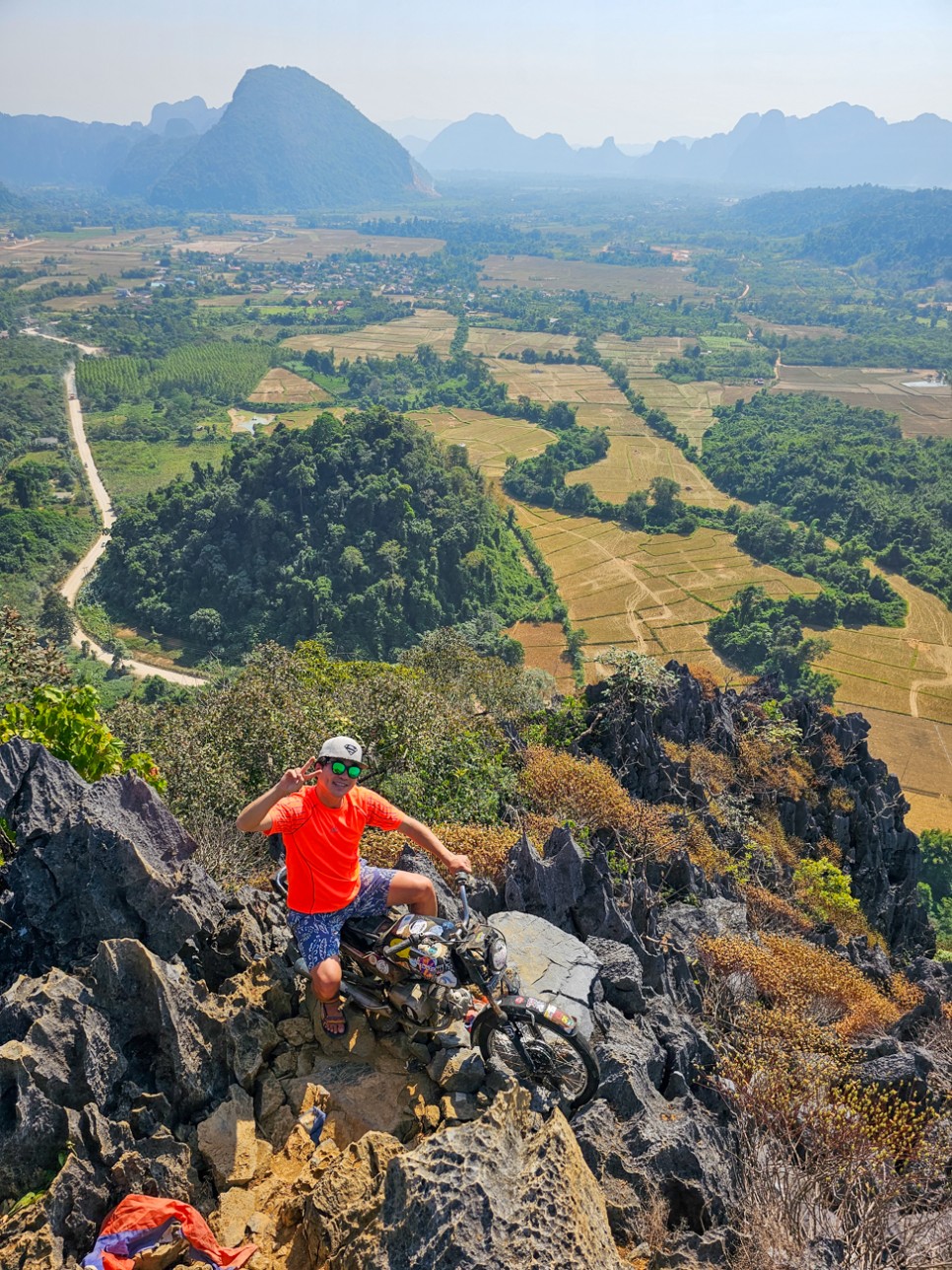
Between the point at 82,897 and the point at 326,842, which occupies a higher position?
the point at 326,842

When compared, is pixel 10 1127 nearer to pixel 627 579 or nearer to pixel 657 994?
pixel 657 994

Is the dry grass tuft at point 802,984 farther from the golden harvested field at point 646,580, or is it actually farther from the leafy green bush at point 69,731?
the golden harvested field at point 646,580

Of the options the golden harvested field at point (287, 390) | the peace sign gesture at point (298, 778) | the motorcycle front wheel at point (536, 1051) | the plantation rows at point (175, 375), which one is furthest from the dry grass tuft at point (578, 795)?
the plantation rows at point (175, 375)

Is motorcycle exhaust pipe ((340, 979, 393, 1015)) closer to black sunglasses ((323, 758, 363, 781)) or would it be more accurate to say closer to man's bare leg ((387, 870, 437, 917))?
man's bare leg ((387, 870, 437, 917))

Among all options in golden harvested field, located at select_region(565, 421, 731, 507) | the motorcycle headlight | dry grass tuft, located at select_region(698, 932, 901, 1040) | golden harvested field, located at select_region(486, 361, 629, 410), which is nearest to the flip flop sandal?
the motorcycle headlight

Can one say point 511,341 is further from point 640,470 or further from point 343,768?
point 343,768

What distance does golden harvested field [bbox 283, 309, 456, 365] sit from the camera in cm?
15288

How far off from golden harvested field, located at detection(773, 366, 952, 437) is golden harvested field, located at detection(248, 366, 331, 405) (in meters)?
79.8

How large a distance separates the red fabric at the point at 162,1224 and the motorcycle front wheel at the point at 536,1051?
250cm

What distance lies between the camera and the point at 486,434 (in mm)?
109375

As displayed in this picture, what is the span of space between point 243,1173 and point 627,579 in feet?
219

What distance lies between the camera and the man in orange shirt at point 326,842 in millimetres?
7262

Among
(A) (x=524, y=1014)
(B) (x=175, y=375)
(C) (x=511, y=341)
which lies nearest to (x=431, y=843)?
(A) (x=524, y=1014)

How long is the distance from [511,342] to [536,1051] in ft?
578
